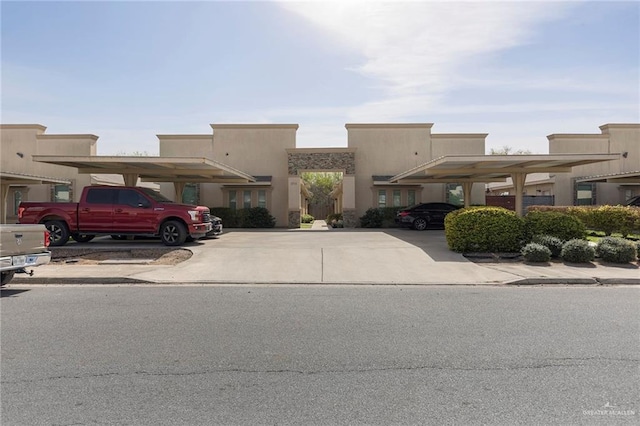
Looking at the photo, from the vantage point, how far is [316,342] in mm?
5383

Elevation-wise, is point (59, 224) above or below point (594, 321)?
above

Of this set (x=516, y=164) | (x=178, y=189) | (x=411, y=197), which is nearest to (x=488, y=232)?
(x=516, y=164)

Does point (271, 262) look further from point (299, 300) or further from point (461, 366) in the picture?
point (461, 366)

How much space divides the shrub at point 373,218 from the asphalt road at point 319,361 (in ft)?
57.4

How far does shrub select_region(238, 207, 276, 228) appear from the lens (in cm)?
2527

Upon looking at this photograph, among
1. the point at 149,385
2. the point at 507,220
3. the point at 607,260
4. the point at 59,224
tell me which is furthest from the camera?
the point at 59,224

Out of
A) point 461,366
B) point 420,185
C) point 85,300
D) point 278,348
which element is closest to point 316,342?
point 278,348

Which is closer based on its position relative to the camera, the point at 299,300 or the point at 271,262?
the point at 299,300

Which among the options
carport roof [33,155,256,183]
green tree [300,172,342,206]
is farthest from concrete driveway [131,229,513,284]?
→ green tree [300,172,342,206]

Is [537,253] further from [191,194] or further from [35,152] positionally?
[35,152]

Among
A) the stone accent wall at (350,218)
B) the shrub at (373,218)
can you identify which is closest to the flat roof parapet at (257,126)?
the stone accent wall at (350,218)

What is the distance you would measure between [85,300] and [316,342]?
4.85 metres

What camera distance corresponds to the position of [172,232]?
1458 centimetres

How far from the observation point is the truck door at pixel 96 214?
14.6 m
